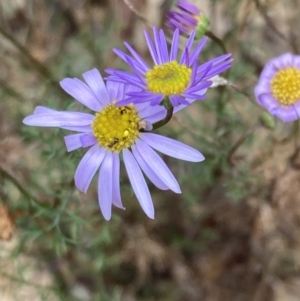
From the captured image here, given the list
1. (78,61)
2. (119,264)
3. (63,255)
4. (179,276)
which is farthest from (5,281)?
(78,61)

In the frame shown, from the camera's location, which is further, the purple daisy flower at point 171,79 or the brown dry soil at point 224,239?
the brown dry soil at point 224,239

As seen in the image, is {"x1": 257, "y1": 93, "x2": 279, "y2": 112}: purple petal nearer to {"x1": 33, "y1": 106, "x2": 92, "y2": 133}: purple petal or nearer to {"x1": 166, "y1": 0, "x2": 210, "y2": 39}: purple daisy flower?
{"x1": 166, "y1": 0, "x2": 210, "y2": 39}: purple daisy flower

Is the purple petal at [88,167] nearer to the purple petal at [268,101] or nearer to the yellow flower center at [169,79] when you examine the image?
the yellow flower center at [169,79]

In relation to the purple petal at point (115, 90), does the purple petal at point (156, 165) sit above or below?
below

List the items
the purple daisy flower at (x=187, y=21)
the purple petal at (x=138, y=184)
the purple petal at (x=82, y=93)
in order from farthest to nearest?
the purple daisy flower at (x=187, y=21) → the purple petal at (x=82, y=93) → the purple petal at (x=138, y=184)

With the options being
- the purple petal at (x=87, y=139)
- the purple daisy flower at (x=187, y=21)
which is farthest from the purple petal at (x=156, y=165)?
the purple daisy flower at (x=187, y=21)

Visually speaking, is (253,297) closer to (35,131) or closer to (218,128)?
(218,128)

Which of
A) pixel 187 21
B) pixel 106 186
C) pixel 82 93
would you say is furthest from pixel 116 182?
pixel 187 21

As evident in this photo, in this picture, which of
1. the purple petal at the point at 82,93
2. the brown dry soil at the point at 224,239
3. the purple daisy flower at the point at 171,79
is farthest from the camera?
the brown dry soil at the point at 224,239
